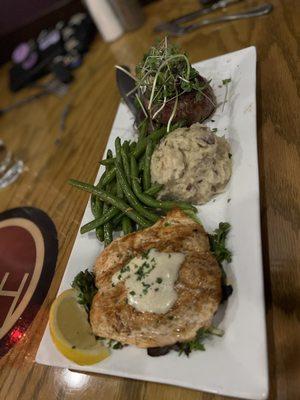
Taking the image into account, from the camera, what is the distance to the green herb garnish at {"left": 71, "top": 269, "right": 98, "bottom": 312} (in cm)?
240

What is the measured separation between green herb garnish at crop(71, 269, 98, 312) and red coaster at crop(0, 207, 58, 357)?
2.04 ft

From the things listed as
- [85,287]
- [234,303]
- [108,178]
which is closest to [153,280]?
[234,303]

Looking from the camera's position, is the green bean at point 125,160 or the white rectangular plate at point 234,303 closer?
the white rectangular plate at point 234,303

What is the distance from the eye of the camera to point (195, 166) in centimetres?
254

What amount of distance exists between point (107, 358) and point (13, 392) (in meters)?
0.84

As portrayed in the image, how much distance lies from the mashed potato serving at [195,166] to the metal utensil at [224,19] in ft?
6.31

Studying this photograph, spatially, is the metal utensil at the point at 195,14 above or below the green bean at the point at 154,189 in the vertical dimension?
above

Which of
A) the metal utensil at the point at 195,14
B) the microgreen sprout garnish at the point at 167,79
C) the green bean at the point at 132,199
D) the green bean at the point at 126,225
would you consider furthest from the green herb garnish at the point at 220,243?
the metal utensil at the point at 195,14

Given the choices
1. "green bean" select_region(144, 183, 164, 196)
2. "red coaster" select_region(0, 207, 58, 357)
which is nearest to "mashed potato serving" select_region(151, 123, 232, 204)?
"green bean" select_region(144, 183, 164, 196)

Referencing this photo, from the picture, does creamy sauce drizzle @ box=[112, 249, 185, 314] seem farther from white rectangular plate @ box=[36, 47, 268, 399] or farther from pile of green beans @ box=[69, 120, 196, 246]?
pile of green beans @ box=[69, 120, 196, 246]

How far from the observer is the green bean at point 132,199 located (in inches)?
104

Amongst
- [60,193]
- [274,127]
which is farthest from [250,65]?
[60,193]

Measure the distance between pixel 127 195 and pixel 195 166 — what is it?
1.84 feet

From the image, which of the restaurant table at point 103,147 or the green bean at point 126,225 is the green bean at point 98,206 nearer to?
the green bean at point 126,225
